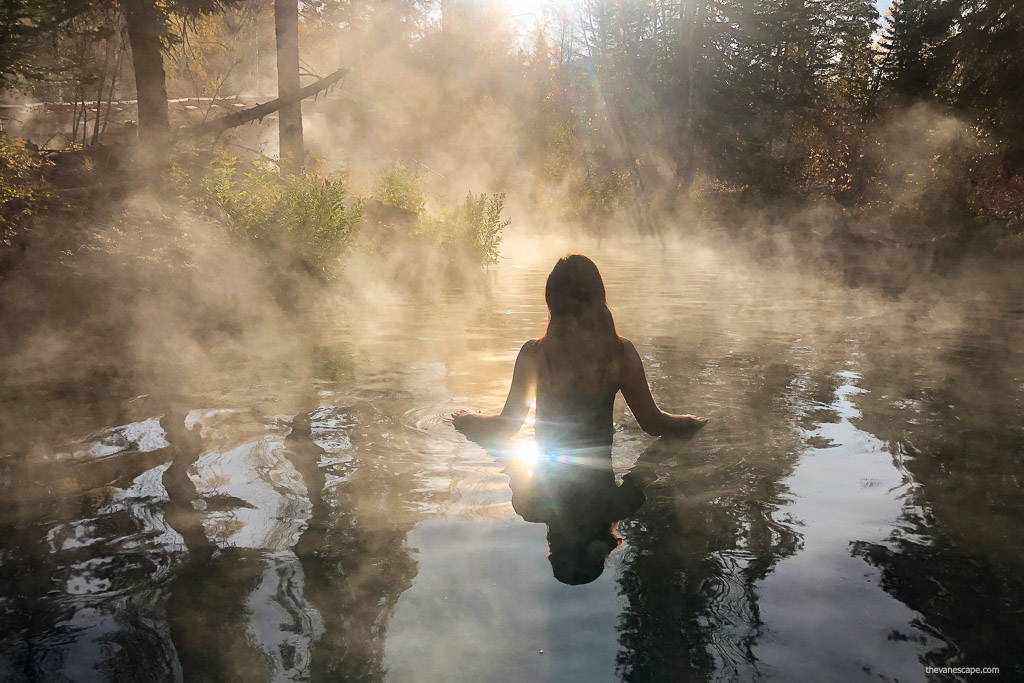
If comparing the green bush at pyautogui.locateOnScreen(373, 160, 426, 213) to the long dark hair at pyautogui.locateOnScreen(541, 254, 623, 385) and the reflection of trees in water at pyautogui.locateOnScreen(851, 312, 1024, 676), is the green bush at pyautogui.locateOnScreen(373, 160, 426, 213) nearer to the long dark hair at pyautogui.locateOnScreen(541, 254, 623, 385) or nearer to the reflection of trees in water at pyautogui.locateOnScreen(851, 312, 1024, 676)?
the reflection of trees in water at pyautogui.locateOnScreen(851, 312, 1024, 676)

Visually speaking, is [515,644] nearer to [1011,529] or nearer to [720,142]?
[1011,529]

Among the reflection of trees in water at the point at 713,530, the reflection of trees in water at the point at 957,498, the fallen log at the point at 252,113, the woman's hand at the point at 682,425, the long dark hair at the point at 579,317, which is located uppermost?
the fallen log at the point at 252,113

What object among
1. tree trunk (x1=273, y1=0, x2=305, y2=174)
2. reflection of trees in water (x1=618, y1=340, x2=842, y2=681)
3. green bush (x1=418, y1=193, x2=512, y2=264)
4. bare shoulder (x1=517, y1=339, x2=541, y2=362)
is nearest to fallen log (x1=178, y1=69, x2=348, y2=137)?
tree trunk (x1=273, y1=0, x2=305, y2=174)

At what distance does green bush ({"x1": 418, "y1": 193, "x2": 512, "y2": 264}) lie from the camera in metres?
16.7

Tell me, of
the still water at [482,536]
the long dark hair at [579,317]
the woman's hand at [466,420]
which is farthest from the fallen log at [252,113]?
the long dark hair at [579,317]

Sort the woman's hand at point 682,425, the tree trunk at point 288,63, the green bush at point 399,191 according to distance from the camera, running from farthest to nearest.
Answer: the green bush at point 399,191
the tree trunk at point 288,63
the woman's hand at point 682,425

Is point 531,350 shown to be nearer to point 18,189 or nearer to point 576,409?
point 576,409

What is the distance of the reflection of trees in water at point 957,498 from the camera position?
2.95m

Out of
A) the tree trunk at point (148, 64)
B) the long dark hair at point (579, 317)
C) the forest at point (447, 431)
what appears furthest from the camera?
the tree trunk at point (148, 64)

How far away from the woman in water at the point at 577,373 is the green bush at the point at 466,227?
39.3ft

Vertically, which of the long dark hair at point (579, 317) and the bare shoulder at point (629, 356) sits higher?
the long dark hair at point (579, 317)

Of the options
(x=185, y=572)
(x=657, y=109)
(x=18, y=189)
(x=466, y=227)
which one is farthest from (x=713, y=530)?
(x=657, y=109)

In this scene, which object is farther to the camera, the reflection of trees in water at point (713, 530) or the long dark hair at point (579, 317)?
the long dark hair at point (579, 317)

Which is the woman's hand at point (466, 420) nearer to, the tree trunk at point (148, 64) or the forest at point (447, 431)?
the forest at point (447, 431)
